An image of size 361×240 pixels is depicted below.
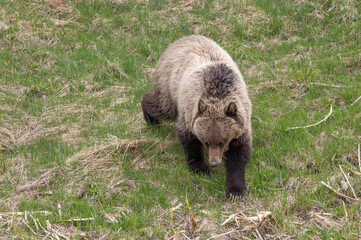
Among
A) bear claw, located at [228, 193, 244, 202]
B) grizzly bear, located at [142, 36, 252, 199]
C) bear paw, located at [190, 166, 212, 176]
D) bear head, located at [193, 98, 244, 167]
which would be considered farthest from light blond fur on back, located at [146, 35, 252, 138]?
bear claw, located at [228, 193, 244, 202]

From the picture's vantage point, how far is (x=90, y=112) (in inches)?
294

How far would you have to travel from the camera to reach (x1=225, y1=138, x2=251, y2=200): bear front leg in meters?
5.21

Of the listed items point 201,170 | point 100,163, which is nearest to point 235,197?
point 201,170

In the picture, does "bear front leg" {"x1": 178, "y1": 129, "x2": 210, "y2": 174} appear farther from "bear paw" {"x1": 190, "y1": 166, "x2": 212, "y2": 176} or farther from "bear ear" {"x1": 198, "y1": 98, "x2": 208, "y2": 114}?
"bear ear" {"x1": 198, "y1": 98, "x2": 208, "y2": 114}

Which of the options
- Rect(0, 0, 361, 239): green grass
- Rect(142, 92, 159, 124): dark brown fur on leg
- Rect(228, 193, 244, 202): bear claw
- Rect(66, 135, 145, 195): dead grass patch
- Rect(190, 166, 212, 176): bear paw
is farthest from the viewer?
Rect(142, 92, 159, 124): dark brown fur on leg

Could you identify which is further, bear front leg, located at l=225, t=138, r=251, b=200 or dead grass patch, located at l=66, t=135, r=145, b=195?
dead grass patch, located at l=66, t=135, r=145, b=195

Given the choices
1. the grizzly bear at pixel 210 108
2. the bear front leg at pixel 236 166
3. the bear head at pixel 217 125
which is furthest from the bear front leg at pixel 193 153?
the bear head at pixel 217 125

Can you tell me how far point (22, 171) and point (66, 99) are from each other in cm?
244

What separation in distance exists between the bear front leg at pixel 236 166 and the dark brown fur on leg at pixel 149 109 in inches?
69.6

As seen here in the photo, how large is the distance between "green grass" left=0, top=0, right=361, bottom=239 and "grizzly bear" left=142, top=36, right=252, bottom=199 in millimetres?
245

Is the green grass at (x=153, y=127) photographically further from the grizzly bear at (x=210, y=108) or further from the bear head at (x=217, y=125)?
the bear head at (x=217, y=125)

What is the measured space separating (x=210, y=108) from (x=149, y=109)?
203 centimetres

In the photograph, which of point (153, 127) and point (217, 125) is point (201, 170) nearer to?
point (217, 125)

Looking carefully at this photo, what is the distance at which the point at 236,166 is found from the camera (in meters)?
5.38
